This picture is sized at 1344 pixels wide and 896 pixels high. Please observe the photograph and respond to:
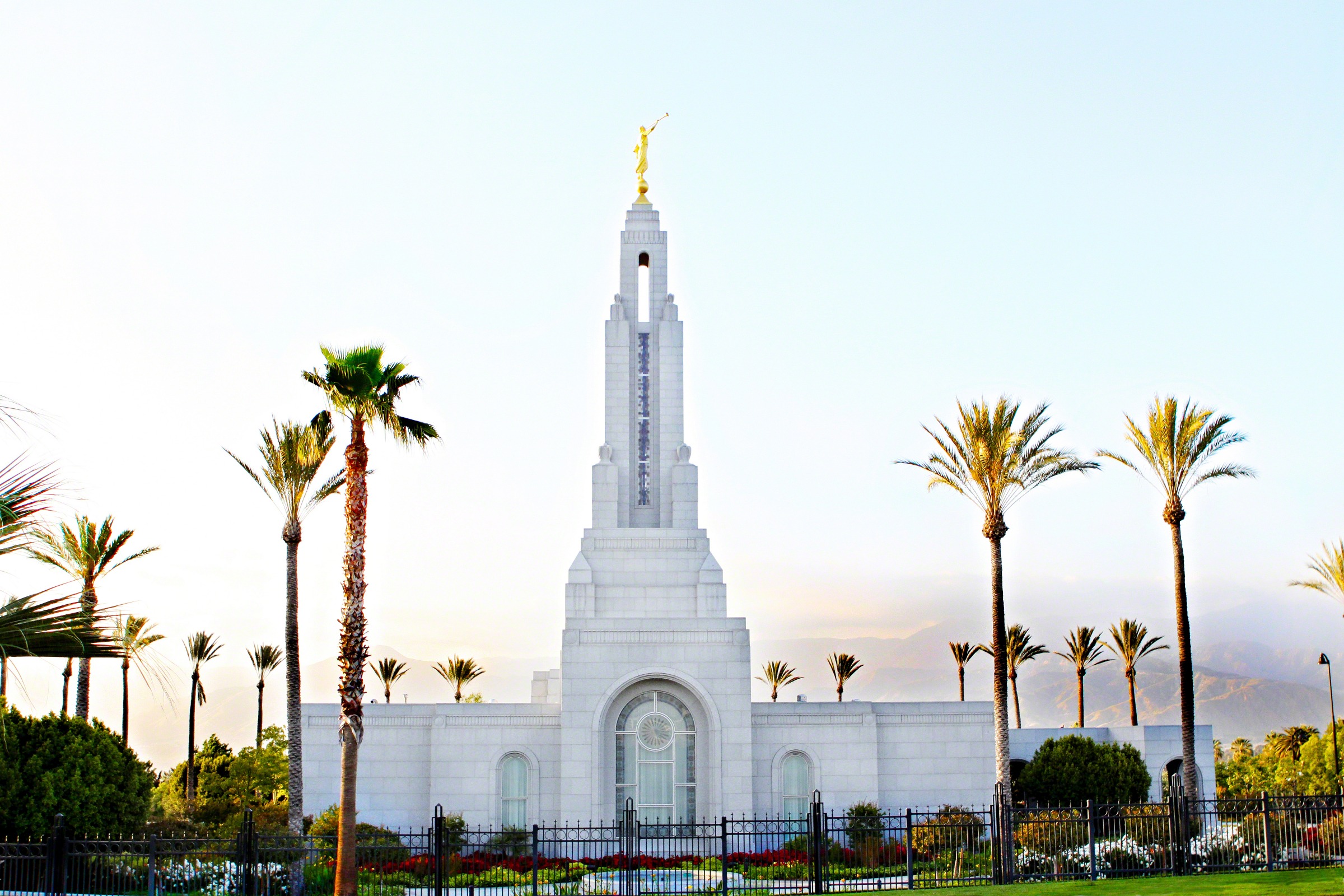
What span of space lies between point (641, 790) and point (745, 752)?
313cm

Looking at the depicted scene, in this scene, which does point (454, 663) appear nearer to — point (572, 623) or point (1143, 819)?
point (572, 623)

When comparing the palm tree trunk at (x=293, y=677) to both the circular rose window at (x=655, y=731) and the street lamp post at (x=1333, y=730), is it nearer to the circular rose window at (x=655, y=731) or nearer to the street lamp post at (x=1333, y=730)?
the circular rose window at (x=655, y=731)

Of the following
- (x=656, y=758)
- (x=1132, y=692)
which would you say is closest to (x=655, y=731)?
(x=656, y=758)

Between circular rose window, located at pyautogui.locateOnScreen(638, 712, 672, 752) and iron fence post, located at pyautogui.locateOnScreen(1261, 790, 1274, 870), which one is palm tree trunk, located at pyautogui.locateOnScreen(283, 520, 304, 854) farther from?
iron fence post, located at pyautogui.locateOnScreen(1261, 790, 1274, 870)

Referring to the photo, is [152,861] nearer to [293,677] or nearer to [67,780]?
[67,780]

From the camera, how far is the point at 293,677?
30.8 m

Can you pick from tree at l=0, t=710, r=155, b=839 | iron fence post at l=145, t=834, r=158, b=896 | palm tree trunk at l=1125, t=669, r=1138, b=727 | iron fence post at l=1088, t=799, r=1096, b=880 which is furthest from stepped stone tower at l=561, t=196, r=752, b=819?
palm tree trunk at l=1125, t=669, r=1138, b=727

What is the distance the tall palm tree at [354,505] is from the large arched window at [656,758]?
12355 mm

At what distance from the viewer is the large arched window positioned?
33375 mm

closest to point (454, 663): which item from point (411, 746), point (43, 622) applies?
point (411, 746)

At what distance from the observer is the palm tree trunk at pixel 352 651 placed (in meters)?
21.0

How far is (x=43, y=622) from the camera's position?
9102mm

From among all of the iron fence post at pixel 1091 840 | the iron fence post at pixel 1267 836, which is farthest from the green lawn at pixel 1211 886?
the iron fence post at pixel 1267 836

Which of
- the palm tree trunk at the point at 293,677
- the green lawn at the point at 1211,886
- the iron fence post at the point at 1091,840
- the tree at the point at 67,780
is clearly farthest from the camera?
the palm tree trunk at the point at 293,677
